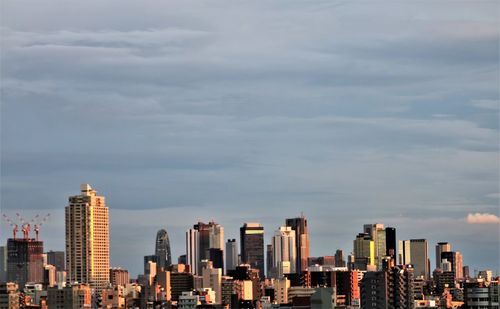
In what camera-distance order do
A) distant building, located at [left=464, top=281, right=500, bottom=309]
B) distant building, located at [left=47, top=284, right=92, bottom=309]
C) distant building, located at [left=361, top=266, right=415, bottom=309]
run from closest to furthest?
distant building, located at [left=464, top=281, right=500, bottom=309]
distant building, located at [left=361, top=266, right=415, bottom=309]
distant building, located at [left=47, top=284, right=92, bottom=309]

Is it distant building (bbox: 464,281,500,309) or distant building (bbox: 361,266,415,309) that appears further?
distant building (bbox: 361,266,415,309)

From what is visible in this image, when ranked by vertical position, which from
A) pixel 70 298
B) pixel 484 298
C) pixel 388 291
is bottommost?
pixel 484 298

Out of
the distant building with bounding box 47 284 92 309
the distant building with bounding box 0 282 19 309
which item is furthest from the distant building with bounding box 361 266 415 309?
the distant building with bounding box 0 282 19 309

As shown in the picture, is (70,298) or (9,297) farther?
(9,297)

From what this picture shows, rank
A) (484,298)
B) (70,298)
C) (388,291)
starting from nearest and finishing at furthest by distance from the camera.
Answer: (484,298)
(388,291)
(70,298)

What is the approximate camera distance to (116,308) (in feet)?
617

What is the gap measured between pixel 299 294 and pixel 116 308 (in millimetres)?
22817

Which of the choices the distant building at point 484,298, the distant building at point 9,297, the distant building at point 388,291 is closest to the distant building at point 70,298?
the distant building at point 9,297

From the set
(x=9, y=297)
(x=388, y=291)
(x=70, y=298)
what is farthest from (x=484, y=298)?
(x=9, y=297)

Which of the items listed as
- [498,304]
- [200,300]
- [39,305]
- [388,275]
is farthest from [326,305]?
[39,305]

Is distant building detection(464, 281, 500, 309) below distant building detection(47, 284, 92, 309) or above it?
below

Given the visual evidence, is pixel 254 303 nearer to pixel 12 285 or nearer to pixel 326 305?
pixel 12 285

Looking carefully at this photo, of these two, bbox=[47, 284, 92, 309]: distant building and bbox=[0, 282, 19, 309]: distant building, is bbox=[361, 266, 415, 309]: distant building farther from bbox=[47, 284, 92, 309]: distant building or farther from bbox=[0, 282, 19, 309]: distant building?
bbox=[0, 282, 19, 309]: distant building

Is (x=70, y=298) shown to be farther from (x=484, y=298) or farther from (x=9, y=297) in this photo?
(x=484, y=298)
